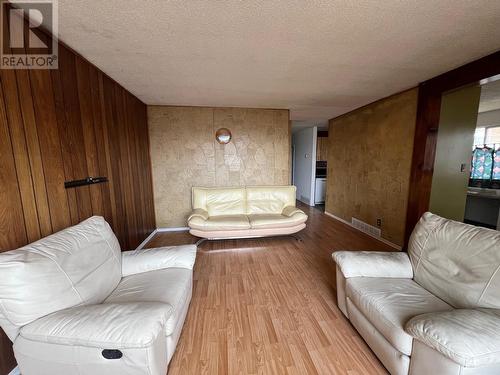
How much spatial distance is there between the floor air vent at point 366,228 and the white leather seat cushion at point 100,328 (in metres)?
3.48

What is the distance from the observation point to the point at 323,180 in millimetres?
5895

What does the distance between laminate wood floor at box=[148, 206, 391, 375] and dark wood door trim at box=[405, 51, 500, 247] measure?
1.34 metres

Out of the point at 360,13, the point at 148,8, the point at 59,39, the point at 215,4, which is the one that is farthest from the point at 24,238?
the point at 360,13

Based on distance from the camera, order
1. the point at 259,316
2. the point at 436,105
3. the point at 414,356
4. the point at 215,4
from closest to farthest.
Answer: the point at 414,356 < the point at 215,4 < the point at 259,316 < the point at 436,105

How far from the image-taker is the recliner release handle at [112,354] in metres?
0.93

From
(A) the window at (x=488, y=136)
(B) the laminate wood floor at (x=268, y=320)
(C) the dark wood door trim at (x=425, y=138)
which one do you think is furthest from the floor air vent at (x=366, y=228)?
(A) the window at (x=488, y=136)

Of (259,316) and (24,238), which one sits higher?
(24,238)

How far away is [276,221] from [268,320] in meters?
1.55

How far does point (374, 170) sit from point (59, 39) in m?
4.19

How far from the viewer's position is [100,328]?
0.92 metres

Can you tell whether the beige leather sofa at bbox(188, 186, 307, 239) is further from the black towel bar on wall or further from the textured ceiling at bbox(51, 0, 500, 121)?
the textured ceiling at bbox(51, 0, 500, 121)

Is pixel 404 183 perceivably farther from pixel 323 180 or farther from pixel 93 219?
pixel 93 219

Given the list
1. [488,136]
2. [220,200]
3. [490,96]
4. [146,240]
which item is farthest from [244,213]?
[488,136]

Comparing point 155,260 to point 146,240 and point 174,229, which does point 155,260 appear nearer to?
point 146,240
